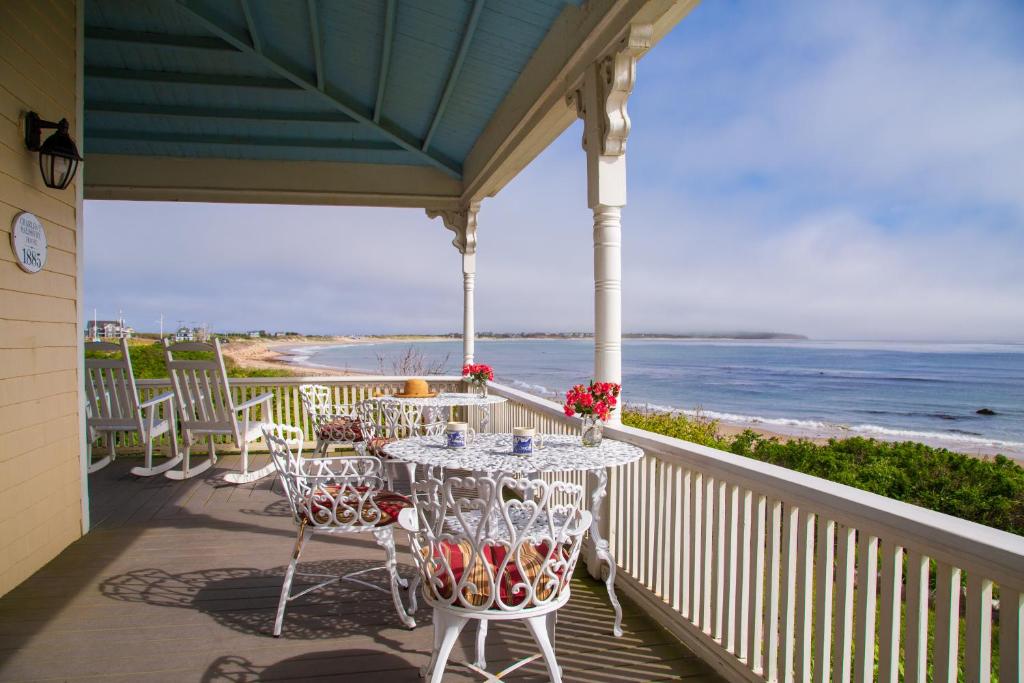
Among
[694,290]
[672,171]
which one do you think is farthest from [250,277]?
[694,290]

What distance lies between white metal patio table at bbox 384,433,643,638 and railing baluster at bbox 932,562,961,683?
1216mm

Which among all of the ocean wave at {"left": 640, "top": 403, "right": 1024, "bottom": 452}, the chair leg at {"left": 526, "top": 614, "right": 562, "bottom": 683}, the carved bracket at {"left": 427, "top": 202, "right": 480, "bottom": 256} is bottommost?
the ocean wave at {"left": 640, "top": 403, "right": 1024, "bottom": 452}

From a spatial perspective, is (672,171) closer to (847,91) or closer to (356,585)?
(847,91)

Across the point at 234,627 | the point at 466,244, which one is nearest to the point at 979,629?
the point at 234,627

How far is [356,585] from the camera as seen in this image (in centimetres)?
315

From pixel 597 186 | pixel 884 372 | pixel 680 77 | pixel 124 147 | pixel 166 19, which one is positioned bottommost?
pixel 884 372

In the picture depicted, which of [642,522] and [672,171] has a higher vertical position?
[672,171]

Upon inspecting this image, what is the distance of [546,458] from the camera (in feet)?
8.75

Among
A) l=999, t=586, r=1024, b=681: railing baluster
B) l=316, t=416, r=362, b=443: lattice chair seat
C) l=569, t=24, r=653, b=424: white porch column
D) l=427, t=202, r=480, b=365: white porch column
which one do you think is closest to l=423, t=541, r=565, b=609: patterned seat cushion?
l=999, t=586, r=1024, b=681: railing baluster

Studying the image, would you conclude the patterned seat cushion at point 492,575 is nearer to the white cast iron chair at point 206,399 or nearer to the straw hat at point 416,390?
the straw hat at point 416,390

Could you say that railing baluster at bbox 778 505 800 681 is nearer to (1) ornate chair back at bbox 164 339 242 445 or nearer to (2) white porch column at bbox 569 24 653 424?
(2) white porch column at bbox 569 24 653 424

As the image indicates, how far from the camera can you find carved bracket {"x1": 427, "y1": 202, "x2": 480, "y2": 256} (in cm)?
718

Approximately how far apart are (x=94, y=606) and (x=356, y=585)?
118 cm

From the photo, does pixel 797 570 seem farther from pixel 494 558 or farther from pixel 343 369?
pixel 343 369
